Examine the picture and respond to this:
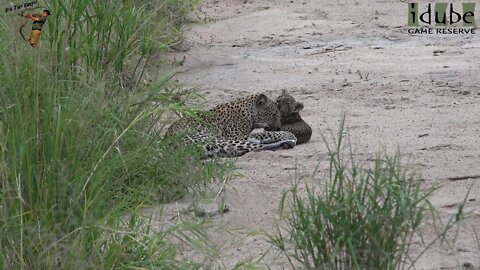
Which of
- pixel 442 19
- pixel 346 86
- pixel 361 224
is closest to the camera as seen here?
pixel 361 224

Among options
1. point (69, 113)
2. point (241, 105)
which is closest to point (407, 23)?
point (241, 105)

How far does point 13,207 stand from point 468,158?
10.7 ft

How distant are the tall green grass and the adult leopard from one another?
59.8 inches

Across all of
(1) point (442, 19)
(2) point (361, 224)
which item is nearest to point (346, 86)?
(1) point (442, 19)

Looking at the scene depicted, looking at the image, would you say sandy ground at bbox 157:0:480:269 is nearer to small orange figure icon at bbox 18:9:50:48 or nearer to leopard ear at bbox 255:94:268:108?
leopard ear at bbox 255:94:268:108

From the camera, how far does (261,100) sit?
7.84 meters

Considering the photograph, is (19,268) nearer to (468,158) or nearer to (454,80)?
(468,158)

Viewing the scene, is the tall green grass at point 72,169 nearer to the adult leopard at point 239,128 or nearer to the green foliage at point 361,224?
the green foliage at point 361,224

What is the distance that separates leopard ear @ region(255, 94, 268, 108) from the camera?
7832 mm

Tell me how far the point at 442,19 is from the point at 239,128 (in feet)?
15.7

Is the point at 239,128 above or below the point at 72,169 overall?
below

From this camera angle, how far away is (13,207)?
3848mm

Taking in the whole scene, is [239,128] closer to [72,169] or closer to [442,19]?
[72,169]

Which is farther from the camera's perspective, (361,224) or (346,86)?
(346,86)
